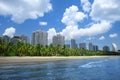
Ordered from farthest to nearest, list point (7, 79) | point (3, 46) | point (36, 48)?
point (36, 48) < point (3, 46) < point (7, 79)

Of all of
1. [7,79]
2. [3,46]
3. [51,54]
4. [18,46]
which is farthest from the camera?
[51,54]

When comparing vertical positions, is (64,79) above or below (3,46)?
below

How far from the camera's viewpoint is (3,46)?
108 metres

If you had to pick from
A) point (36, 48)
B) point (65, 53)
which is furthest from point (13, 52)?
point (65, 53)

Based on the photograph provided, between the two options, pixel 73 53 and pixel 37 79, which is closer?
pixel 37 79

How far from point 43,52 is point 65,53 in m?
39.8

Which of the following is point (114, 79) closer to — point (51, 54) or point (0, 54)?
point (0, 54)

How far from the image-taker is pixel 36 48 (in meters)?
136

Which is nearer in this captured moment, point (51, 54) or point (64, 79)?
point (64, 79)

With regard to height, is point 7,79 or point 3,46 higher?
point 3,46

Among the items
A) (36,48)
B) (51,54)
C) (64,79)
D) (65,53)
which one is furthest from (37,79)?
(65,53)

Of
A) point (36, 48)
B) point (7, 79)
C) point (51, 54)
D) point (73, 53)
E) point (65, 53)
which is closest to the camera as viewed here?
point (7, 79)

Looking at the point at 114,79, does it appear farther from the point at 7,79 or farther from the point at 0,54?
the point at 0,54

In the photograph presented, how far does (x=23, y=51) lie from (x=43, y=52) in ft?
68.3
